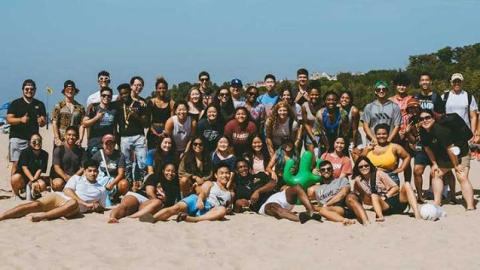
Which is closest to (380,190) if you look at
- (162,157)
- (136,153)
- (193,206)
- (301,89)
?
(301,89)

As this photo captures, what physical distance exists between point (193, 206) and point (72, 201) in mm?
1691

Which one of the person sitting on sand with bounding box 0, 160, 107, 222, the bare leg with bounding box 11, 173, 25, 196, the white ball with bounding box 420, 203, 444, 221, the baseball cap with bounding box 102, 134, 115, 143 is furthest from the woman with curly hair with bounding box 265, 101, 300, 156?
the bare leg with bounding box 11, 173, 25, 196

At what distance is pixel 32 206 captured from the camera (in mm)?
8172

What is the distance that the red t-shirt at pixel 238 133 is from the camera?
30.2ft

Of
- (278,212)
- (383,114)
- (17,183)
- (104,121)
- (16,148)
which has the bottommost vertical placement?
(278,212)

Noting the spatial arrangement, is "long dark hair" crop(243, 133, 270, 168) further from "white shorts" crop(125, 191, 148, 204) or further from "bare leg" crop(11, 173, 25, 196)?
"bare leg" crop(11, 173, 25, 196)

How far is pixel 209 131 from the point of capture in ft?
31.0

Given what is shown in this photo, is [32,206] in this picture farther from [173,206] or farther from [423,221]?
[423,221]

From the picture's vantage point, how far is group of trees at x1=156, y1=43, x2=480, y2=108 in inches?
1784

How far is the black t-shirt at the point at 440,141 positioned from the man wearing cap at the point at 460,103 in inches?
22.5

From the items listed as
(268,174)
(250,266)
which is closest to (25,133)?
(268,174)

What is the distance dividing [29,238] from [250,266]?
9.34ft

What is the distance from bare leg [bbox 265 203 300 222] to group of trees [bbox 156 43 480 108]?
34.2 metres

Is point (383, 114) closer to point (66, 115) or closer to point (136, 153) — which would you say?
point (136, 153)
